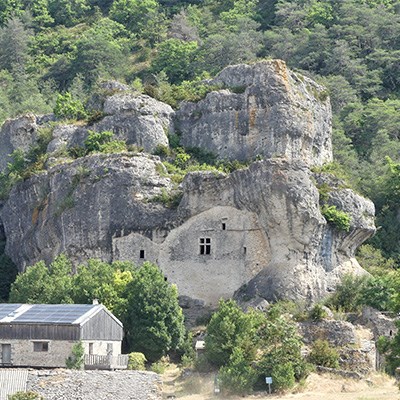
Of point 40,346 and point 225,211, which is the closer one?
point 40,346

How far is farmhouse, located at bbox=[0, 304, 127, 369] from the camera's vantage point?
50.2m

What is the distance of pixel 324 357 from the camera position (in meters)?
52.6

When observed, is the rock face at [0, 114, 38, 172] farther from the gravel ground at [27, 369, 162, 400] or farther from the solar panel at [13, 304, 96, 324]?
the gravel ground at [27, 369, 162, 400]

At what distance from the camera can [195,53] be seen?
98.6 meters

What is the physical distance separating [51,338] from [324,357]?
36.5 ft

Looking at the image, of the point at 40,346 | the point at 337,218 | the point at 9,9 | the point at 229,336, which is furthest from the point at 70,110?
the point at 9,9

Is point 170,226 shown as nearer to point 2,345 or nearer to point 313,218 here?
point 313,218

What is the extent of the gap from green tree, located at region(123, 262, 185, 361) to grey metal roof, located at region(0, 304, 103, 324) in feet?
9.39

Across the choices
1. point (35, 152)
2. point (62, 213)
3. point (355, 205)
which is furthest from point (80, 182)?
point (355, 205)

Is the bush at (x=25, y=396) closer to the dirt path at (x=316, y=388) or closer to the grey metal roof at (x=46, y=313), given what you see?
the grey metal roof at (x=46, y=313)

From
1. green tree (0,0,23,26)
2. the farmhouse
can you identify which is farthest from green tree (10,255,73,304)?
green tree (0,0,23,26)

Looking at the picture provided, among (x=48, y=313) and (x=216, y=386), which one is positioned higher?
(x=48, y=313)

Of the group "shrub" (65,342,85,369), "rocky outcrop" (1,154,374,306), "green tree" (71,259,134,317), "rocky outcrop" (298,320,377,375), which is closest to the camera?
"shrub" (65,342,85,369)

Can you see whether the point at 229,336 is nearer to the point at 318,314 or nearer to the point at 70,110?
the point at 318,314
